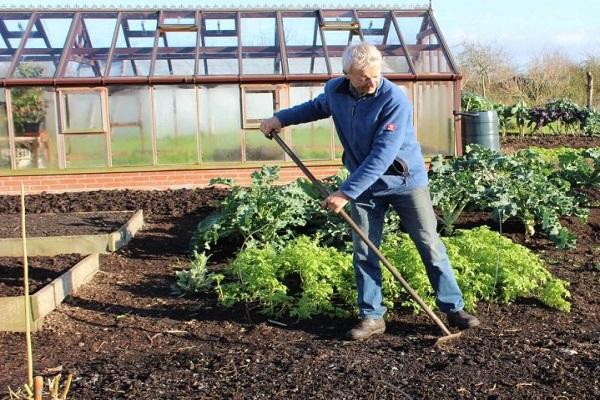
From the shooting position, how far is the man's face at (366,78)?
3.75 metres

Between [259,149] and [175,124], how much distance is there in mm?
1387

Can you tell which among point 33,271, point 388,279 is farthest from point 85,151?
point 388,279

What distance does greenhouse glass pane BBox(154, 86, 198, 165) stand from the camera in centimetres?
1112

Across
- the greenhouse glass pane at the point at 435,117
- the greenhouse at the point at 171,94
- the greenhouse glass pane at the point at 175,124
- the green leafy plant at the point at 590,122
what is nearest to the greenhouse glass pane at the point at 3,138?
the greenhouse at the point at 171,94

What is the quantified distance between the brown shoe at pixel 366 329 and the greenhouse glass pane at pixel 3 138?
27.7 ft

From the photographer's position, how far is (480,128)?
11.8 meters

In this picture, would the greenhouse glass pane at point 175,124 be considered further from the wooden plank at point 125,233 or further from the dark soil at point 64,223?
the wooden plank at point 125,233

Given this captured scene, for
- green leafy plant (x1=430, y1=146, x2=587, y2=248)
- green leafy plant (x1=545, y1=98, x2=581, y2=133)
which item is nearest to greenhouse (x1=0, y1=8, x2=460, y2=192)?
green leafy plant (x1=430, y1=146, x2=587, y2=248)

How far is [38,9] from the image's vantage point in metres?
12.3

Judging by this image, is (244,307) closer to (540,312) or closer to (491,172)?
(540,312)

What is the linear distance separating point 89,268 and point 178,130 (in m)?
5.74

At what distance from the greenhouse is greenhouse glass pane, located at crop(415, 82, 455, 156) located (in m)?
0.02

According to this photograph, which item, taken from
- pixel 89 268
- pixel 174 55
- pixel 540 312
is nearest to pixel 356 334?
pixel 540 312

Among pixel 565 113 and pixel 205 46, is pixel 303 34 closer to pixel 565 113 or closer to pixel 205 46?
pixel 205 46
